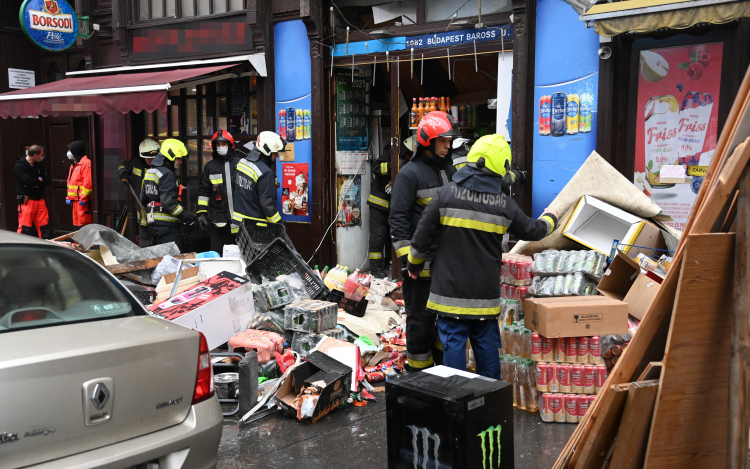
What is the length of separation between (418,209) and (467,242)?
3.19 ft

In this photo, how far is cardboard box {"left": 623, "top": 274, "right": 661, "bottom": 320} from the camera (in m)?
5.38

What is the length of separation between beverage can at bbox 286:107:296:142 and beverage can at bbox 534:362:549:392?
5733mm

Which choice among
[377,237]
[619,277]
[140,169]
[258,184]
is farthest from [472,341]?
[140,169]

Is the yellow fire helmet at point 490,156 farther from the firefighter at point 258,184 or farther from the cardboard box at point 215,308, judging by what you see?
the firefighter at point 258,184

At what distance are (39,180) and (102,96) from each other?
308cm

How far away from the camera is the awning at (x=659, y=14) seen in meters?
5.69

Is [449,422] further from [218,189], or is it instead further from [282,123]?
[282,123]

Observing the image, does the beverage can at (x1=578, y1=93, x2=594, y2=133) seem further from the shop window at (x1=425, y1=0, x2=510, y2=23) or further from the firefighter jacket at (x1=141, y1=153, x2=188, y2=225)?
the firefighter jacket at (x1=141, y1=153, x2=188, y2=225)

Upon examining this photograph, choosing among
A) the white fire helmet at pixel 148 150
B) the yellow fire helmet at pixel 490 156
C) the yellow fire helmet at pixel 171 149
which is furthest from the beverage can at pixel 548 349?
the white fire helmet at pixel 148 150

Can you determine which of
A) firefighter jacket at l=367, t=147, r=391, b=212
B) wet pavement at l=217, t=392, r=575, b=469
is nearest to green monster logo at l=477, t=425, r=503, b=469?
wet pavement at l=217, t=392, r=575, b=469

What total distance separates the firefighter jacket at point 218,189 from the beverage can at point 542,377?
5.03 meters

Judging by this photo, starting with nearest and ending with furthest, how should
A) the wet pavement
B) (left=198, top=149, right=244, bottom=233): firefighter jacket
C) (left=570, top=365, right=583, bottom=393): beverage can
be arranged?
the wet pavement, (left=570, top=365, right=583, bottom=393): beverage can, (left=198, top=149, right=244, bottom=233): firefighter jacket

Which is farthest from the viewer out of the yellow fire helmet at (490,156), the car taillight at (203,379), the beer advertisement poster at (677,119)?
the beer advertisement poster at (677,119)

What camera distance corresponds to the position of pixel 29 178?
10.8 metres
